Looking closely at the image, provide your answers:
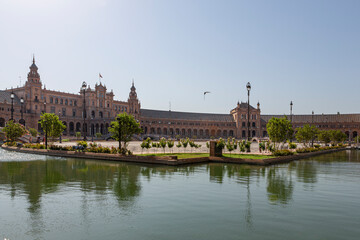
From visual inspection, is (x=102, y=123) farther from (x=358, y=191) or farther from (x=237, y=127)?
(x=358, y=191)

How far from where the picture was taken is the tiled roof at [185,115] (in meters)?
141

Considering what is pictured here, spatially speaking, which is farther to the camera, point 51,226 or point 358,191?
point 358,191

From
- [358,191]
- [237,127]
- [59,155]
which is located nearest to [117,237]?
[358,191]

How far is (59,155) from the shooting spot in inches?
1499

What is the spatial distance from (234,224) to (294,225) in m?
2.19

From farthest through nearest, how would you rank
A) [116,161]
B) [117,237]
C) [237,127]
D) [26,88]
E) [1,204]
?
1. [237,127]
2. [26,88]
3. [116,161]
4. [1,204]
5. [117,237]

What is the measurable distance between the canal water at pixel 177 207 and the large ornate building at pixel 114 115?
262 ft


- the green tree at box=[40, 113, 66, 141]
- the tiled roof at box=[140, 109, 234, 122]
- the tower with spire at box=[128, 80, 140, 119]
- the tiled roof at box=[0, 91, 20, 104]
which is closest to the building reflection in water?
the green tree at box=[40, 113, 66, 141]

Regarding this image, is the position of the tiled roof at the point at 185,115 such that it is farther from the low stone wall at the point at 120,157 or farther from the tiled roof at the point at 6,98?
the low stone wall at the point at 120,157

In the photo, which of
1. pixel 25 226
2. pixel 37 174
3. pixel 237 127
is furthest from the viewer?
pixel 237 127

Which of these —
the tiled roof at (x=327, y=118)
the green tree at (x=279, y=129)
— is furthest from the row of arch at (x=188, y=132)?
the green tree at (x=279, y=129)

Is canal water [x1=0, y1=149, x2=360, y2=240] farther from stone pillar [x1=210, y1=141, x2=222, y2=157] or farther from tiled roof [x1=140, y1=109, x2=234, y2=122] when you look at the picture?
tiled roof [x1=140, y1=109, x2=234, y2=122]

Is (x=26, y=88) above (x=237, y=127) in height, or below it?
above

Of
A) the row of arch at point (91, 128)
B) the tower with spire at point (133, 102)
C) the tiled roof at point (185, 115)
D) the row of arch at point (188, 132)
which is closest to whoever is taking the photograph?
the row of arch at point (91, 128)
